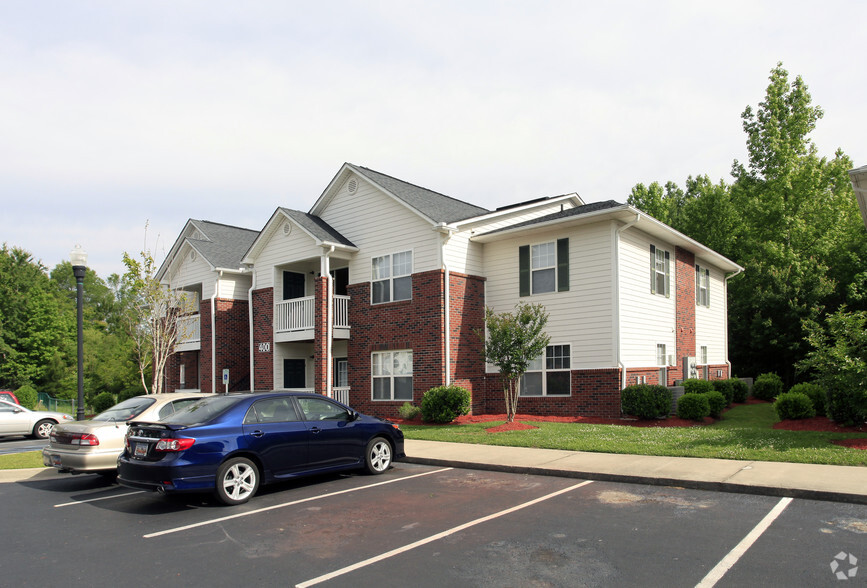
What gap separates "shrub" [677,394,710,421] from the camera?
1678cm

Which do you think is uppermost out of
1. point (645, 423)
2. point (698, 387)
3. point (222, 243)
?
point (222, 243)

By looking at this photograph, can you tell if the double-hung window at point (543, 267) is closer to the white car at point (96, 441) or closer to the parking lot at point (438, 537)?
the parking lot at point (438, 537)

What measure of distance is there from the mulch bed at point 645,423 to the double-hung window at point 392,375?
109 centimetres

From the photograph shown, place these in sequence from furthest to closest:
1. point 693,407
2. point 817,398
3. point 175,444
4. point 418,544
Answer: point 693,407 < point 817,398 < point 175,444 < point 418,544

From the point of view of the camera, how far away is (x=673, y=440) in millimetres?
12711

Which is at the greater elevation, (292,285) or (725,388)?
(292,285)

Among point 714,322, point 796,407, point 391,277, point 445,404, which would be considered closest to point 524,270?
point 391,277

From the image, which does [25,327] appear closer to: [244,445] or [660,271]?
[660,271]

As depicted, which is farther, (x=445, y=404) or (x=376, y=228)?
(x=376, y=228)

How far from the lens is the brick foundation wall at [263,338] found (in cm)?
2345

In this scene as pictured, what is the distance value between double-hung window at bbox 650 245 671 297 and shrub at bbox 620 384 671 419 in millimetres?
4320

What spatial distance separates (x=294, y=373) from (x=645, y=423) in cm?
1298

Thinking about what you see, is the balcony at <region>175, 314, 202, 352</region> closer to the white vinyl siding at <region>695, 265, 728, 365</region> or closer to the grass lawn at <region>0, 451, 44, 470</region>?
the grass lawn at <region>0, 451, 44, 470</region>

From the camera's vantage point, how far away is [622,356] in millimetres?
17797
